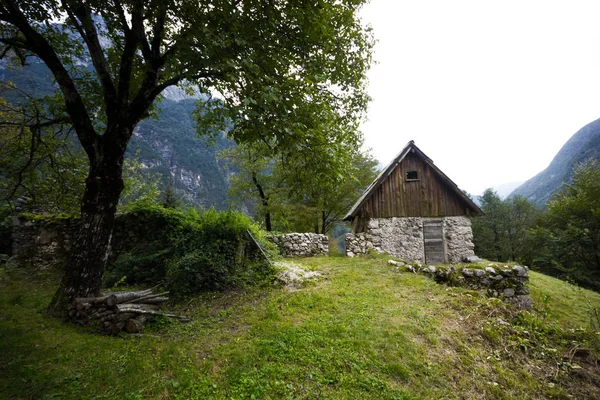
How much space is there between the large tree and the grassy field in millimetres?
1932

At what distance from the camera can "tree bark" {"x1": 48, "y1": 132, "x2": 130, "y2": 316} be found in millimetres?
5043

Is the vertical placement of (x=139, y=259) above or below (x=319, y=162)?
below

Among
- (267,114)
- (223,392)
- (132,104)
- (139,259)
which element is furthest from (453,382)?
(139,259)

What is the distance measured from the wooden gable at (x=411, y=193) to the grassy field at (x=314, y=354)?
7590mm

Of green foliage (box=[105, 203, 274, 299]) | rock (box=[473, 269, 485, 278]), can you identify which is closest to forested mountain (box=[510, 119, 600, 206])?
rock (box=[473, 269, 485, 278])

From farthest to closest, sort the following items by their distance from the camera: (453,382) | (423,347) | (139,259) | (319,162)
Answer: (139,259) → (319,162) → (423,347) → (453,382)

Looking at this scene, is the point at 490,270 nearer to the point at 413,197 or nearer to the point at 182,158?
the point at 413,197

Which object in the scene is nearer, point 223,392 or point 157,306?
point 223,392

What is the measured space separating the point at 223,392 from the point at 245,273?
481 centimetres

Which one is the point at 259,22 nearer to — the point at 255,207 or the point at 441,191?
the point at 441,191

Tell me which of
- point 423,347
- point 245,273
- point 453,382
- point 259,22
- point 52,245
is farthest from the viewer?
point 52,245

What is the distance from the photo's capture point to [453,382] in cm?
345

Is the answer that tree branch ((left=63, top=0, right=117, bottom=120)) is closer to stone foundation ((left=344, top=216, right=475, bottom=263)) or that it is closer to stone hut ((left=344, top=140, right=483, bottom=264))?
stone hut ((left=344, top=140, right=483, bottom=264))

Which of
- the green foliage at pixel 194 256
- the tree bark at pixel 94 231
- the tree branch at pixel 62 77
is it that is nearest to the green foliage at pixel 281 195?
the green foliage at pixel 194 256
